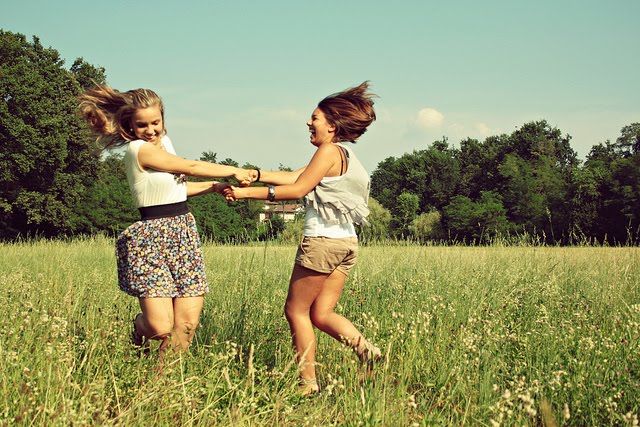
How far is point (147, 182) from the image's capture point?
409cm

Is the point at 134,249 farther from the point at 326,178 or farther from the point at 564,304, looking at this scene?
the point at 564,304

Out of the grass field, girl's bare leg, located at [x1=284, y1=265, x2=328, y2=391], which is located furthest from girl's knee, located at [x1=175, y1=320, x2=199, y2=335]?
girl's bare leg, located at [x1=284, y1=265, x2=328, y2=391]

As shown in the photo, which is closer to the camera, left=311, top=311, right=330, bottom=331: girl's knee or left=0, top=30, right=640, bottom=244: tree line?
left=311, top=311, right=330, bottom=331: girl's knee

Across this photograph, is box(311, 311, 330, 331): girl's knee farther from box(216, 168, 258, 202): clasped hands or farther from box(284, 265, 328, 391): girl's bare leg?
box(216, 168, 258, 202): clasped hands

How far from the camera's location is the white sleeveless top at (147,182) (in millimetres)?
4066

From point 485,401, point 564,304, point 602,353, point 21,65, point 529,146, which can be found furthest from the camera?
point 529,146

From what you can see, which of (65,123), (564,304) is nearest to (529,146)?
(65,123)

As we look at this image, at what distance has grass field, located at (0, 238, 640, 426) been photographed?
2.96 metres

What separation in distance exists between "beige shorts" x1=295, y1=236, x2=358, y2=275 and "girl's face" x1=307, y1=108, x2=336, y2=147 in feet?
2.44

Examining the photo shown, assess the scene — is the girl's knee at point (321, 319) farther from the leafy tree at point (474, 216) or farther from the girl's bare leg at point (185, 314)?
the leafy tree at point (474, 216)

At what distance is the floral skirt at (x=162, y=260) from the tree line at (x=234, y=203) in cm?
68

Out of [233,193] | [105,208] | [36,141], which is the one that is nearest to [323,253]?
[233,193]

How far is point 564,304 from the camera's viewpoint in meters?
6.14

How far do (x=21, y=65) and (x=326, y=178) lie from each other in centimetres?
3387
